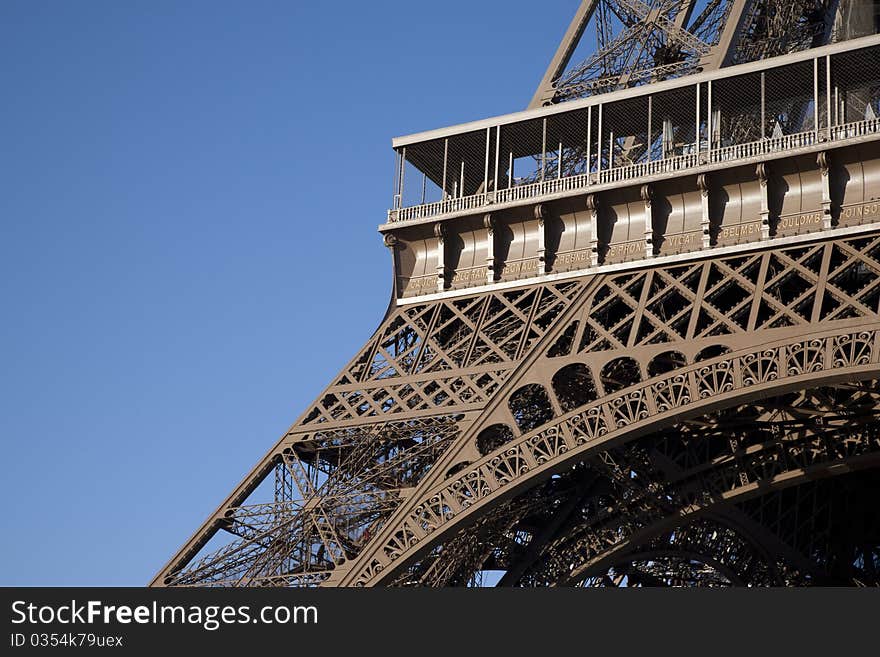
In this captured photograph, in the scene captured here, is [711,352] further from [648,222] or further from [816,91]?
[816,91]

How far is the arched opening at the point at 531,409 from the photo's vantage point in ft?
94.5

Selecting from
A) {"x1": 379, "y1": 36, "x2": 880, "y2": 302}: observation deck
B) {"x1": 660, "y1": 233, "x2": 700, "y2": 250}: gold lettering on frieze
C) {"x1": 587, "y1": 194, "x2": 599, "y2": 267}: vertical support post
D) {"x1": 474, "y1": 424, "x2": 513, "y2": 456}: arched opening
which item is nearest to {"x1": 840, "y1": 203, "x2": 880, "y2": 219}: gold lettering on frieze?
{"x1": 379, "y1": 36, "x2": 880, "y2": 302}: observation deck

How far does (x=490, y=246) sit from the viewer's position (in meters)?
29.9

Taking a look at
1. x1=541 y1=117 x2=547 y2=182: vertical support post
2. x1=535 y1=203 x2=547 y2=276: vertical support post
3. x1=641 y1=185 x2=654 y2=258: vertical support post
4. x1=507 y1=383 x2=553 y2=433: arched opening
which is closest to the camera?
x1=641 y1=185 x2=654 y2=258: vertical support post

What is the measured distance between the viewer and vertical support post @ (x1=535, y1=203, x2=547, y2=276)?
29219mm

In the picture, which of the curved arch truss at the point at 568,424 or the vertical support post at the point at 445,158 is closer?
the curved arch truss at the point at 568,424

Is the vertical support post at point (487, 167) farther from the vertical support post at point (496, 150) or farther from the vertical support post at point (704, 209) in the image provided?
the vertical support post at point (704, 209)

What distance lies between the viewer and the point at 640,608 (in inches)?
877

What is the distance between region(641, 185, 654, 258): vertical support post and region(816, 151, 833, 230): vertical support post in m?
3.18

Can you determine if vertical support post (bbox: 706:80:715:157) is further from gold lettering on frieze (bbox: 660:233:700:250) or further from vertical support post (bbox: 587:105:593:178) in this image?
vertical support post (bbox: 587:105:593:178)

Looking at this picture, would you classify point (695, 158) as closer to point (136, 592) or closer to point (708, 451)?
point (708, 451)

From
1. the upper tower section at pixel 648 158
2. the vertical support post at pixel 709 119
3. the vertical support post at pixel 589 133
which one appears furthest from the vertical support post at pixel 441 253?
the vertical support post at pixel 709 119

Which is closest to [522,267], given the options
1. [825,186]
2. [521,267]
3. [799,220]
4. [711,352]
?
[521,267]

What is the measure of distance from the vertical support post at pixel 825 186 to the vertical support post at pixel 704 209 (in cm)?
207
